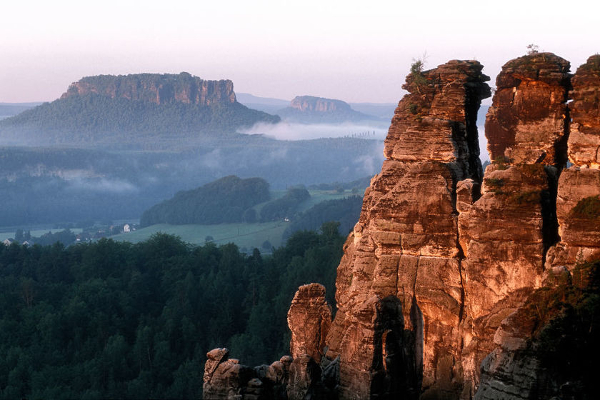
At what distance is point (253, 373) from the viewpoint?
2983 cm

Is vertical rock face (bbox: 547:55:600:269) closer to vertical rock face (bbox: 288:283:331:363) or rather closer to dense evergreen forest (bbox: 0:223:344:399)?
vertical rock face (bbox: 288:283:331:363)

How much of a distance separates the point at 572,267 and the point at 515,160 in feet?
22.1

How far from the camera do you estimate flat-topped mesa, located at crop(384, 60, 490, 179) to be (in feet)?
120

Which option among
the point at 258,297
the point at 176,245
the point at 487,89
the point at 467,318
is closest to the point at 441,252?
the point at 467,318

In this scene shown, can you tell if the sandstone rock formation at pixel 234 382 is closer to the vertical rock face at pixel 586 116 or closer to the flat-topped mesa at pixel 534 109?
the flat-topped mesa at pixel 534 109

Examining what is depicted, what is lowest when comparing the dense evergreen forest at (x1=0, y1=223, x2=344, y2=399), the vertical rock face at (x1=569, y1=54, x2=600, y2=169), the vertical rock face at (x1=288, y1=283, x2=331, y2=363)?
the dense evergreen forest at (x1=0, y1=223, x2=344, y2=399)

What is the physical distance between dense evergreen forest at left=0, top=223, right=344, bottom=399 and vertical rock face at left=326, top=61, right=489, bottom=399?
55.6 metres

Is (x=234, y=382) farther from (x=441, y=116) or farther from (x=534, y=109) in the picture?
(x=534, y=109)

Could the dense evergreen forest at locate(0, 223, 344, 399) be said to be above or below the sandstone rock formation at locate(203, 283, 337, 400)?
below

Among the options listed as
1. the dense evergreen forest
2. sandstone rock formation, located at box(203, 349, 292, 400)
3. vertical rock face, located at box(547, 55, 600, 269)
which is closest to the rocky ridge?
vertical rock face, located at box(547, 55, 600, 269)

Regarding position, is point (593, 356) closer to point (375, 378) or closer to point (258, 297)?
point (375, 378)

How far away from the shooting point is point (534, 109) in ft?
117

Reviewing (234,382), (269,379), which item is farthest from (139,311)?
(234,382)

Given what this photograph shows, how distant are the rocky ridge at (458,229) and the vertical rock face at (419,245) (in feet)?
0.17
